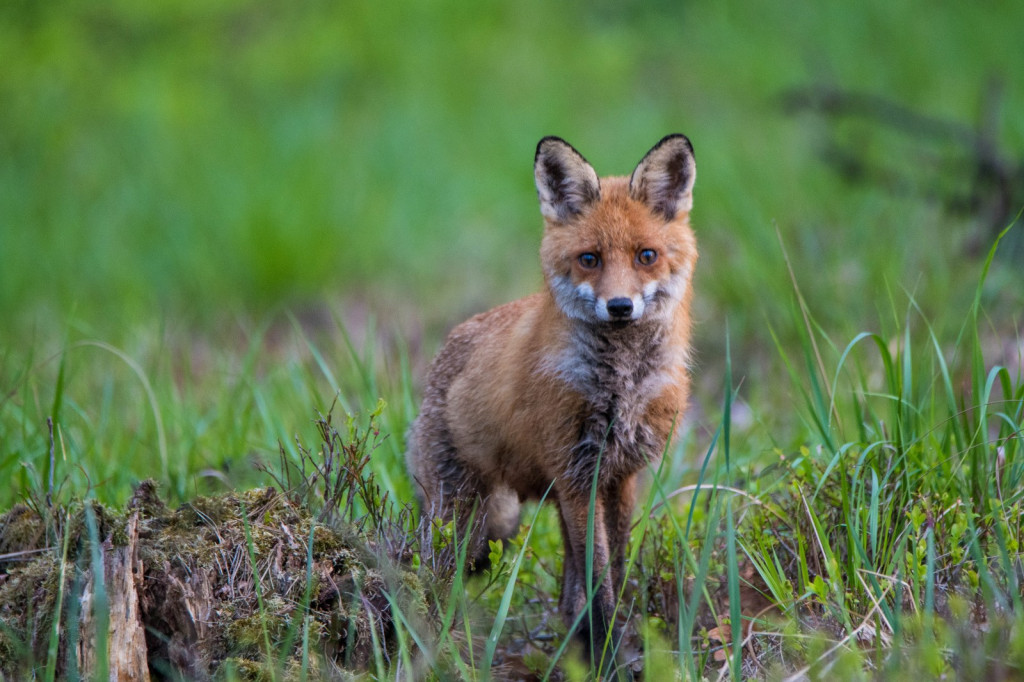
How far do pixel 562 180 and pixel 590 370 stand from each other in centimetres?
76

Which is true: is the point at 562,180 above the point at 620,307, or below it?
above

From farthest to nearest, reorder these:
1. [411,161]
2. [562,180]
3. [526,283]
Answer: [411,161] < [526,283] < [562,180]

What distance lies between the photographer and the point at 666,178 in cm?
361

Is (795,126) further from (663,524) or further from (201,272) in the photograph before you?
(663,524)

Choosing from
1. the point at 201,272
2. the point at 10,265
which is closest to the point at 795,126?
the point at 201,272

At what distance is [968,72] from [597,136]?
418 centimetres

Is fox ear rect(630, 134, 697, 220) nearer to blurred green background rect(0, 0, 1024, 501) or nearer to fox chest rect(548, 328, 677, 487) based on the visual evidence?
fox chest rect(548, 328, 677, 487)

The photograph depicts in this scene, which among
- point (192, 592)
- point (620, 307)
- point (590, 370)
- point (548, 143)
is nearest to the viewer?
point (192, 592)

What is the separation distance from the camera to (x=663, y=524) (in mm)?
3787

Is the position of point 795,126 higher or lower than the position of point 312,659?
higher

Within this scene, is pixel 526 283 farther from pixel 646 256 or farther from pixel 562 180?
pixel 646 256

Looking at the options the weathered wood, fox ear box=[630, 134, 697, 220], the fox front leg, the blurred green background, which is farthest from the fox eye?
the weathered wood

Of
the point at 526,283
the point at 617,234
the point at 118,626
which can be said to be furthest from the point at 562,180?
the point at 526,283

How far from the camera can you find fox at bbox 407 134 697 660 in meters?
3.41
